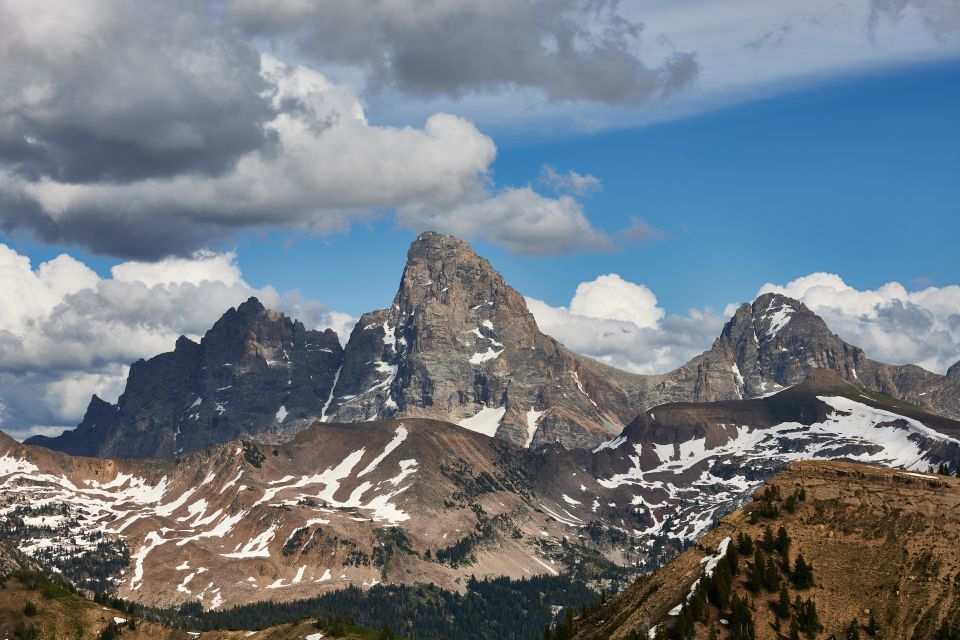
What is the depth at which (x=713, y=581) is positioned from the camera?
198 meters

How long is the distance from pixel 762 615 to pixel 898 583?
26454mm

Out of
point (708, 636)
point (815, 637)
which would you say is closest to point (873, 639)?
point (815, 637)

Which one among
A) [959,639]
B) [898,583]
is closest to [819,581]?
[898,583]

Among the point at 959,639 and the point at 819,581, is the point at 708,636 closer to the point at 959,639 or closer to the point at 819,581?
the point at 819,581

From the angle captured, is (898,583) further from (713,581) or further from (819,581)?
(713,581)

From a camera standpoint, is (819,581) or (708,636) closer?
(708,636)

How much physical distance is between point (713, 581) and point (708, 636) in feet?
43.0

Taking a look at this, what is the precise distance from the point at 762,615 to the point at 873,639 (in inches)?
712

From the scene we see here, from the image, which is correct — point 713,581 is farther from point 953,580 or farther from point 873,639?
point 953,580

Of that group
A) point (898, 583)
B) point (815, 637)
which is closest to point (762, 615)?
point (815, 637)

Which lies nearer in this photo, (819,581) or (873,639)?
(873,639)

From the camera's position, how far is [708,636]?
187125 mm

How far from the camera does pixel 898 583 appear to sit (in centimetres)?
19762

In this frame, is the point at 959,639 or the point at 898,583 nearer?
the point at 959,639
